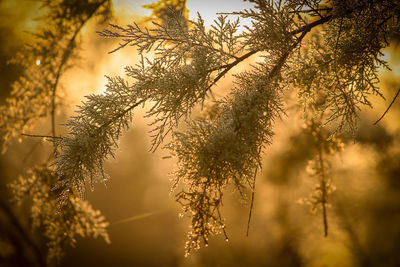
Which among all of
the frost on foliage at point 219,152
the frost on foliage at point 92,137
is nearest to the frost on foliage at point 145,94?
the frost on foliage at point 92,137

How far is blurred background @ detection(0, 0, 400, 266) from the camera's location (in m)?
2.21

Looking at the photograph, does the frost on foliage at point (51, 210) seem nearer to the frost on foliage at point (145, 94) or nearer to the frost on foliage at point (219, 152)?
the frost on foliage at point (145, 94)

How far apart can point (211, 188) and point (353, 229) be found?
263cm

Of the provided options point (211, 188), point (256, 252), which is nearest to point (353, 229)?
point (256, 252)

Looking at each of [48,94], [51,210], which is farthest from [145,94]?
[51,210]

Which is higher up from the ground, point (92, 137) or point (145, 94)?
point (145, 94)

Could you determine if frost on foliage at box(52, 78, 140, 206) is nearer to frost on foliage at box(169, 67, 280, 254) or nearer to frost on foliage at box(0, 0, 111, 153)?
frost on foliage at box(169, 67, 280, 254)

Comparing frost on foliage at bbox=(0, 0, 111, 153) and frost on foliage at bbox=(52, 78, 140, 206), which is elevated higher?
frost on foliage at bbox=(0, 0, 111, 153)

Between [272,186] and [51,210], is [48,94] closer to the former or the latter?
[51,210]

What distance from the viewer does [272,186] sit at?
309cm

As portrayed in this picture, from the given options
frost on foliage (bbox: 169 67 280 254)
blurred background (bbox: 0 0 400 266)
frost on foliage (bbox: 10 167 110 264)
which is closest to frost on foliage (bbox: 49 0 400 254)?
frost on foliage (bbox: 169 67 280 254)

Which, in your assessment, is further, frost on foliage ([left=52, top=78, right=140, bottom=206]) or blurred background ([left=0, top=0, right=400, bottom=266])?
blurred background ([left=0, top=0, right=400, bottom=266])

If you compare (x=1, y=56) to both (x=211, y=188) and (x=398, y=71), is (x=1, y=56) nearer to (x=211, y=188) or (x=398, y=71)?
(x=211, y=188)

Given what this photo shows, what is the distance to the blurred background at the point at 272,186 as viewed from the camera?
221cm
